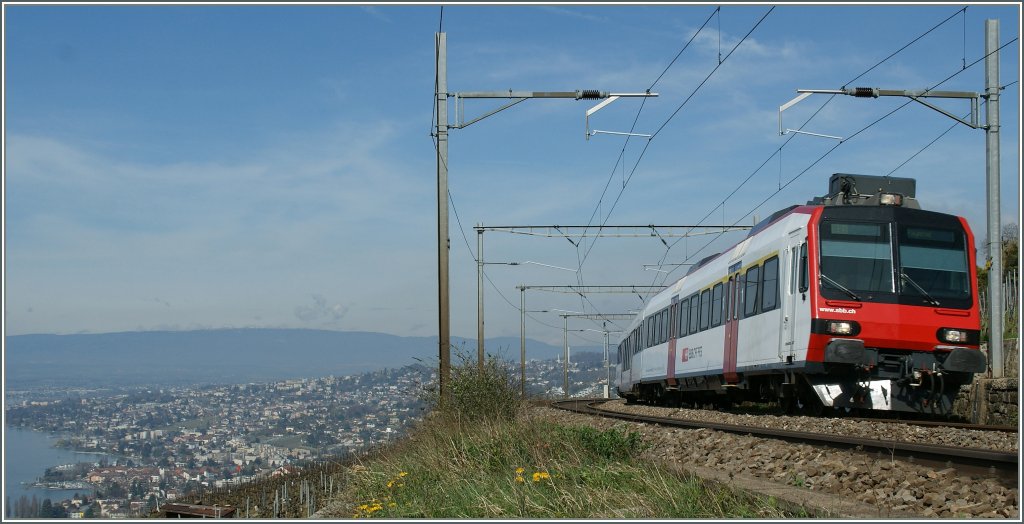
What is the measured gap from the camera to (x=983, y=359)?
16.1 metres

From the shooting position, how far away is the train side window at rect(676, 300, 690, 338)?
25812 mm

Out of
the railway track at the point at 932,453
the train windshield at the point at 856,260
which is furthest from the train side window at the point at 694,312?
the railway track at the point at 932,453

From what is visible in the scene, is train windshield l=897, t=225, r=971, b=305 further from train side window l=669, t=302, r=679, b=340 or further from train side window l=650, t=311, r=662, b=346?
train side window l=650, t=311, r=662, b=346

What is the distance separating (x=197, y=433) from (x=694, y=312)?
21132 mm

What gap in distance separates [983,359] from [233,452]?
20337mm

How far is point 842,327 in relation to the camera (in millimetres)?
15945

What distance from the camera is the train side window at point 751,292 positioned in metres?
18.8

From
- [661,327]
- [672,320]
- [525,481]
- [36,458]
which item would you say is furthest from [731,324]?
[36,458]

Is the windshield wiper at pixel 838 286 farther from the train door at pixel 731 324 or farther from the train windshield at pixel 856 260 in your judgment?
the train door at pixel 731 324

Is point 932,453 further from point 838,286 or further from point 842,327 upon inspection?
point 838,286

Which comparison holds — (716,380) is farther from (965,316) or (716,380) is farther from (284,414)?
(284,414)

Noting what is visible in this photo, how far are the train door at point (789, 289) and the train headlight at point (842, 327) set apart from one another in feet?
2.63

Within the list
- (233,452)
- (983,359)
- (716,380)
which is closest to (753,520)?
(983,359)

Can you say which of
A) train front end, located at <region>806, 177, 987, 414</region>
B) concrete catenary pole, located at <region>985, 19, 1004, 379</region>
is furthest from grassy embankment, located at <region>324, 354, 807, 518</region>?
concrete catenary pole, located at <region>985, 19, 1004, 379</region>
